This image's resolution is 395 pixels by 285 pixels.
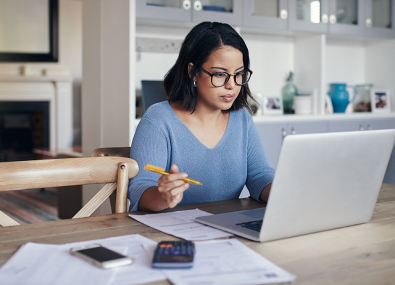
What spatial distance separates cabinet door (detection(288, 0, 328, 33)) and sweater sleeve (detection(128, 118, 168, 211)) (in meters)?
2.37

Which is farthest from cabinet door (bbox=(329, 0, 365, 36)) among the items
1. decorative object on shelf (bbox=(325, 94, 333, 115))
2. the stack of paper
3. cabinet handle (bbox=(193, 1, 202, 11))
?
the stack of paper

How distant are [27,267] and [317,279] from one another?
453 mm

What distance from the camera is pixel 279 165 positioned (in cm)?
74

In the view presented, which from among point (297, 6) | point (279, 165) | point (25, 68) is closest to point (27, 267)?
point (279, 165)

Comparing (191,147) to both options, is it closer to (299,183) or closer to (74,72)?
(299,183)

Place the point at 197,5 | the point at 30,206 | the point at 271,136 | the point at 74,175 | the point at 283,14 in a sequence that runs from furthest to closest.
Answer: the point at 30,206 → the point at 283,14 → the point at 271,136 → the point at 197,5 → the point at 74,175

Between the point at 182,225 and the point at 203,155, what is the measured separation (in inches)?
19.4

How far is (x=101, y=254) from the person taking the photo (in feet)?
2.33

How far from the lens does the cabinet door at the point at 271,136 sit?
3.12m

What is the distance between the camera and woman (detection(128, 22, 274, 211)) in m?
1.34

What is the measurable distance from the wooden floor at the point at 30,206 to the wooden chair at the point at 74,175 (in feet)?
8.66

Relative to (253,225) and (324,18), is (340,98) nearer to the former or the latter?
(324,18)

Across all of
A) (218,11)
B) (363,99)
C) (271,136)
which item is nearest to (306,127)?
(271,136)

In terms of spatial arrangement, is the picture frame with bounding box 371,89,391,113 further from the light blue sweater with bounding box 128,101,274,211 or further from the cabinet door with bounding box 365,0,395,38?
the light blue sweater with bounding box 128,101,274,211
